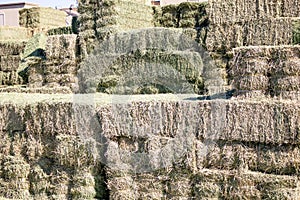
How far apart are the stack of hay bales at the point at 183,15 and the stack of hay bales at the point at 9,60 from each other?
15.6ft

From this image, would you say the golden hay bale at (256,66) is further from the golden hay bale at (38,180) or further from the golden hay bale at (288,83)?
the golden hay bale at (38,180)

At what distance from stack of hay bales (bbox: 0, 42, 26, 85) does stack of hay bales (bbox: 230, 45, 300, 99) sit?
406 inches

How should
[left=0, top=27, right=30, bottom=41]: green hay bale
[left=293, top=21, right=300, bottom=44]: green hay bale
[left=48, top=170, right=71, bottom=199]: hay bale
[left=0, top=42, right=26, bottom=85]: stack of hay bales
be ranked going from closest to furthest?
1. [left=48, top=170, right=71, bottom=199]: hay bale
2. [left=293, top=21, right=300, bottom=44]: green hay bale
3. [left=0, top=42, right=26, bottom=85]: stack of hay bales
4. [left=0, top=27, right=30, bottom=41]: green hay bale

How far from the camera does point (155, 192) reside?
333 inches

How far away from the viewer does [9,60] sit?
17.3 m

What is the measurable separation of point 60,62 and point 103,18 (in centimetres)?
187

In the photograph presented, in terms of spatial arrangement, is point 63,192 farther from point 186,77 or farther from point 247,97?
point 186,77

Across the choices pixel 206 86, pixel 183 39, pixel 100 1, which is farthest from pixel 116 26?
pixel 206 86

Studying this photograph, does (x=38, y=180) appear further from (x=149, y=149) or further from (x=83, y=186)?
(x=149, y=149)

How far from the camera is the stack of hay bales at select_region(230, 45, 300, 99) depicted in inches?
326

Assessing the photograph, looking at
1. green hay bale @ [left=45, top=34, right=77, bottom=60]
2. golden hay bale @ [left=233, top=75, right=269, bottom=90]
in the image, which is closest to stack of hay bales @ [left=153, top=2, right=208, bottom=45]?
green hay bale @ [left=45, top=34, right=77, bottom=60]

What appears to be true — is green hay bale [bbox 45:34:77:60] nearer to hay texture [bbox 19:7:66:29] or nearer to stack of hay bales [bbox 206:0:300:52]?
stack of hay bales [bbox 206:0:300:52]

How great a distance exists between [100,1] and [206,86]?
4.20 m

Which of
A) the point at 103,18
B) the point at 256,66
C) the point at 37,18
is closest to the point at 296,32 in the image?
the point at 256,66
